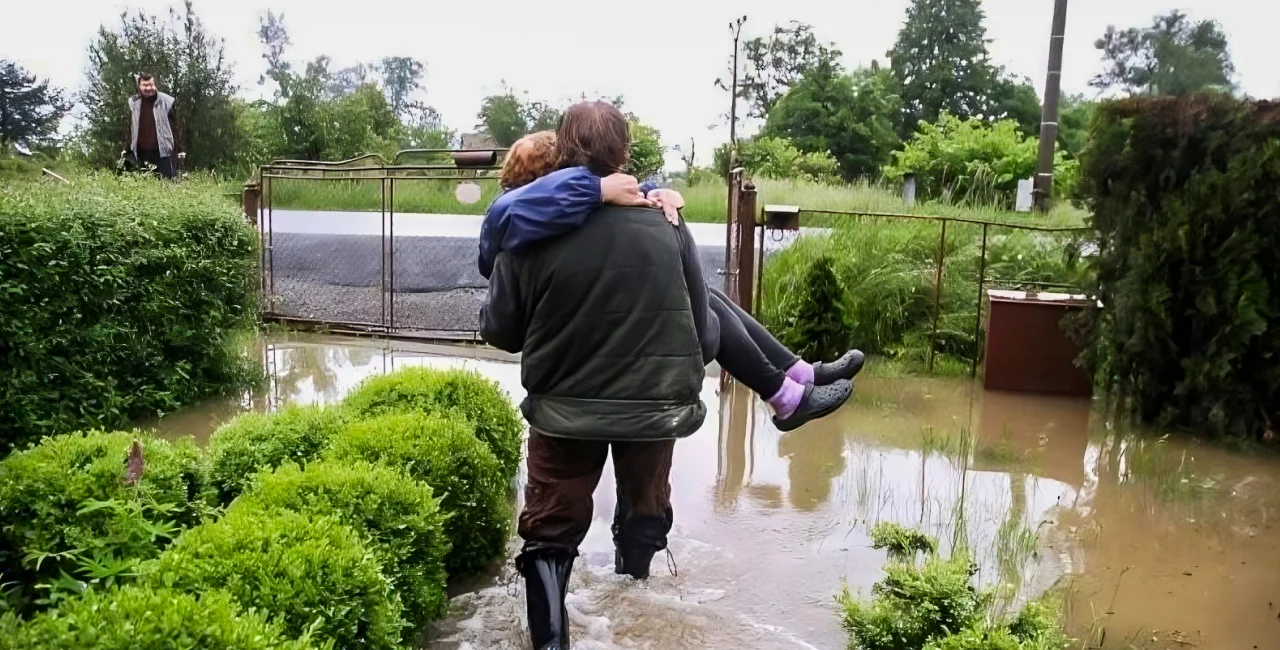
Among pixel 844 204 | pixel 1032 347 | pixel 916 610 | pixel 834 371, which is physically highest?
pixel 844 204

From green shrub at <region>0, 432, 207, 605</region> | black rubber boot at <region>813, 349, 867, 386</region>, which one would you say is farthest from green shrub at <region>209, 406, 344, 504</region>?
black rubber boot at <region>813, 349, 867, 386</region>

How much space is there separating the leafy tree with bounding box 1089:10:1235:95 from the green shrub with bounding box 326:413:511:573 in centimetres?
765

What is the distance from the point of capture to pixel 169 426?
233 inches

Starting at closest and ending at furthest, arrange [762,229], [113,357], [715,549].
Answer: [715,549], [113,357], [762,229]

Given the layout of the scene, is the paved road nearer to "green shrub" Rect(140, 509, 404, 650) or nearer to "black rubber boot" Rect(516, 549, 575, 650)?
"black rubber boot" Rect(516, 549, 575, 650)

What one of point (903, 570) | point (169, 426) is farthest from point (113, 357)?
point (903, 570)

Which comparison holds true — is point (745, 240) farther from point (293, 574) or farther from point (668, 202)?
point (293, 574)

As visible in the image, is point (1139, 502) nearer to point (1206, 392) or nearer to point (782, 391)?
point (1206, 392)

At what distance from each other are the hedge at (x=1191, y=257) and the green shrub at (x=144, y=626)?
580 centimetres

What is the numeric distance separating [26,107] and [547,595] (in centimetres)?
1211

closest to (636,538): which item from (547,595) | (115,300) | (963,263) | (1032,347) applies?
(547,595)

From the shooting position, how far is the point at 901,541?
4254 millimetres

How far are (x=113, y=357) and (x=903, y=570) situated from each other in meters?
4.43

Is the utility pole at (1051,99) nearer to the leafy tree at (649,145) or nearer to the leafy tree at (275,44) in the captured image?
the leafy tree at (649,145)
